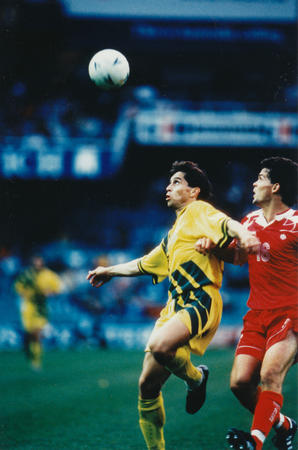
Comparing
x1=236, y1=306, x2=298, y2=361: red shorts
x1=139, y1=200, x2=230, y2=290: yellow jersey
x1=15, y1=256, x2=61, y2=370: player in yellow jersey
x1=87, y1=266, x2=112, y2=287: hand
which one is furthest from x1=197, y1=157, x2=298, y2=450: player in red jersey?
x1=15, y1=256, x2=61, y2=370: player in yellow jersey

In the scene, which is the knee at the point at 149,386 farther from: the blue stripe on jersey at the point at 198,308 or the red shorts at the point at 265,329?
the red shorts at the point at 265,329

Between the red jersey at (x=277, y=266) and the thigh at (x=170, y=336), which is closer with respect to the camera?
the thigh at (x=170, y=336)

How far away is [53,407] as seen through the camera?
8047mm

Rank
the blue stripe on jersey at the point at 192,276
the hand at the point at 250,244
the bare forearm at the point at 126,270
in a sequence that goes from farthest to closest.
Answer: the bare forearm at the point at 126,270, the blue stripe on jersey at the point at 192,276, the hand at the point at 250,244

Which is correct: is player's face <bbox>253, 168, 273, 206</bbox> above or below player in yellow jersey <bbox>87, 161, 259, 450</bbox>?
above

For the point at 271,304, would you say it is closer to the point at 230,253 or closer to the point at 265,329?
the point at 265,329

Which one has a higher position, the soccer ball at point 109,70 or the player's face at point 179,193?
the soccer ball at point 109,70

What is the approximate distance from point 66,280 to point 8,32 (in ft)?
32.0

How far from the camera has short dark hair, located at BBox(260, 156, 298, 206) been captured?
502 centimetres

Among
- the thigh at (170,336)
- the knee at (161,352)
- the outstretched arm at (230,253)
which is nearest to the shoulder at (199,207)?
the outstretched arm at (230,253)

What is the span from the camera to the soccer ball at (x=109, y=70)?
5.94 m

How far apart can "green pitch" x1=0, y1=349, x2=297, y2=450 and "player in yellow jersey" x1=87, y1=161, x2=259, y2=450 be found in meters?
1.02

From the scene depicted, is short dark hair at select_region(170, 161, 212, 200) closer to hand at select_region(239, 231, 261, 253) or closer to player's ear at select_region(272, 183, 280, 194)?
player's ear at select_region(272, 183, 280, 194)

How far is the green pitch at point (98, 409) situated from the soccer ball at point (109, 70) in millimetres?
3139
